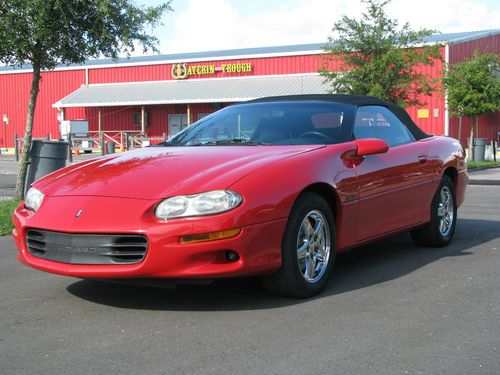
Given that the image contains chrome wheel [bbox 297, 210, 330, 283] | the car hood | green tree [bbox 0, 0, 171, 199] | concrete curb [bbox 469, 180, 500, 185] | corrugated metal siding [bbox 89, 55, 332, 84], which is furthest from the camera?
corrugated metal siding [bbox 89, 55, 332, 84]

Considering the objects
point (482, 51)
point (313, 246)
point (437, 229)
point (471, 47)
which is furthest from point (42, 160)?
point (482, 51)

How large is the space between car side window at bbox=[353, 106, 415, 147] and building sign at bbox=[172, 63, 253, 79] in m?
31.8

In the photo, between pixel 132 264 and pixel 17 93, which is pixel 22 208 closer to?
pixel 132 264

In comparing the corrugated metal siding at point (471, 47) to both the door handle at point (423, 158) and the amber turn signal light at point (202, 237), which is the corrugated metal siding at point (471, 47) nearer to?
the door handle at point (423, 158)

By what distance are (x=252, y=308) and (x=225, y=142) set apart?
5.03 feet

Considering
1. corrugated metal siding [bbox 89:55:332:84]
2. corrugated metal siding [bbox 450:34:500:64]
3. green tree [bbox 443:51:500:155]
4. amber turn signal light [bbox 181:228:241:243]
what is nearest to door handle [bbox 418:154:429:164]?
amber turn signal light [bbox 181:228:241:243]

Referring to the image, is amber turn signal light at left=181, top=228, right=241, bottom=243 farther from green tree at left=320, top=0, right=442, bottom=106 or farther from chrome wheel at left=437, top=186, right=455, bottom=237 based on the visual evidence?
green tree at left=320, top=0, right=442, bottom=106

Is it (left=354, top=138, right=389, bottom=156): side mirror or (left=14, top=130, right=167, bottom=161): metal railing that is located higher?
(left=354, top=138, right=389, bottom=156): side mirror

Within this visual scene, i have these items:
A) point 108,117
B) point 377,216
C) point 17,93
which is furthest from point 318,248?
point 17,93

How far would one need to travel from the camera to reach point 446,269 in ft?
18.6

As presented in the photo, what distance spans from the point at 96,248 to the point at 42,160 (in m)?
7.45

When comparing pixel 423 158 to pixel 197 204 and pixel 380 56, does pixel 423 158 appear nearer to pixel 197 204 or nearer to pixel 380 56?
pixel 197 204

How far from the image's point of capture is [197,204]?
13.7 feet

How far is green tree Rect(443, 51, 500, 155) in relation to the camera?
2675cm
